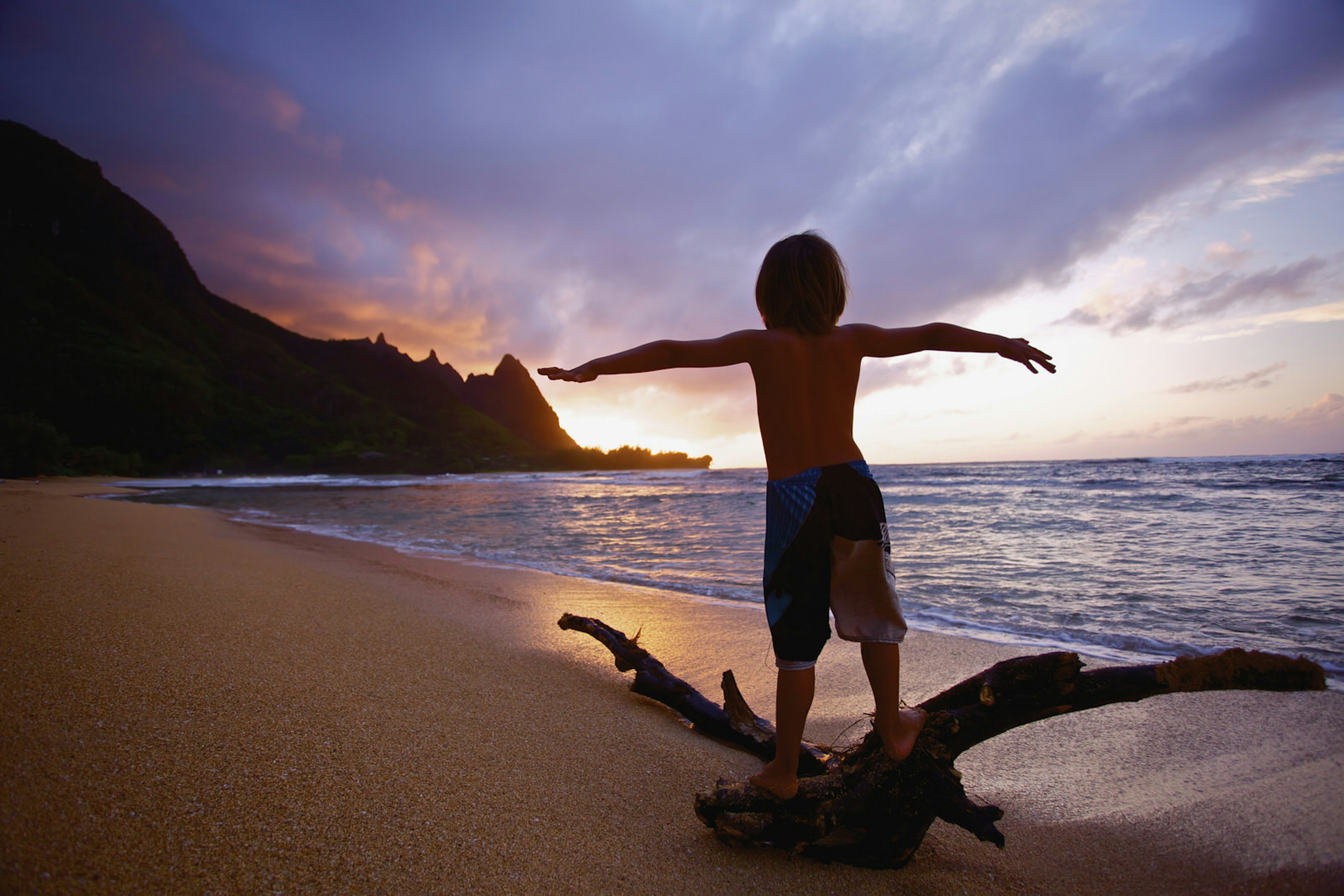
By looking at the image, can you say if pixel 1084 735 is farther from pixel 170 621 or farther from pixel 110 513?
pixel 110 513

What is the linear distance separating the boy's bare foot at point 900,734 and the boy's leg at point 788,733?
0.24m

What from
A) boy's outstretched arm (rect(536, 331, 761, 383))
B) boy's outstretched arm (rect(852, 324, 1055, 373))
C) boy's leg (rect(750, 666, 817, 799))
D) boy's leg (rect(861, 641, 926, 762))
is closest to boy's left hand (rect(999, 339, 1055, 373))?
boy's outstretched arm (rect(852, 324, 1055, 373))

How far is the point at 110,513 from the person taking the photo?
30.1ft

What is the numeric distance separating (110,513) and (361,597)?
344 inches

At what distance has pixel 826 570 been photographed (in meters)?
1.66

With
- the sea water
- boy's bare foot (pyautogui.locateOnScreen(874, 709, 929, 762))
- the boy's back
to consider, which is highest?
the boy's back

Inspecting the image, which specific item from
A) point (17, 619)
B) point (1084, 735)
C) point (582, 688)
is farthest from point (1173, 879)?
point (17, 619)

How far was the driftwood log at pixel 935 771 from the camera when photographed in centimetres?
147

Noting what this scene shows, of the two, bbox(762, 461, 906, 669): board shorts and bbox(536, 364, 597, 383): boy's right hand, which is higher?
bbox(536, 364, 597, 383): boy's right hand

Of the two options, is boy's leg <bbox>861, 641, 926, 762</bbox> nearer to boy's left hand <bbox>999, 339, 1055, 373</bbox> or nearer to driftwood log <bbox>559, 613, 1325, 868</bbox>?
driftwood log <bbox>559, 613, 1325, 868</bbox>

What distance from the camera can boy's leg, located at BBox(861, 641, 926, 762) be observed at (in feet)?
5.21

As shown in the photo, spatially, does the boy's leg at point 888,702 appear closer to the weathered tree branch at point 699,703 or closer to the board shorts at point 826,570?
the board shorts at point 826,570

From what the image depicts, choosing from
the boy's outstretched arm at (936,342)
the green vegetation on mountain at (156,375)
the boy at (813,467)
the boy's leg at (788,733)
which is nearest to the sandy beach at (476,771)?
the boy's leg at (788,733)

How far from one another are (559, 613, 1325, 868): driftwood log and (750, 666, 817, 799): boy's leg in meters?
0.03
